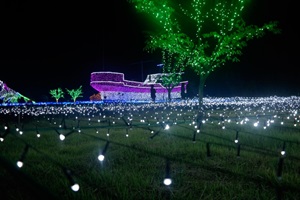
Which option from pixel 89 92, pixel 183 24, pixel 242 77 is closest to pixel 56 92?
pixel 89 92

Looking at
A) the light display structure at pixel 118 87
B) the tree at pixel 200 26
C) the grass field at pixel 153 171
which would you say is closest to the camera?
the grass field at pixel 153 171

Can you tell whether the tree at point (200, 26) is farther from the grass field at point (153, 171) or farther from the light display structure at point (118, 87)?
the light display structure at point (118, 87)

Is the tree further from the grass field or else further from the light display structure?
the light display structure

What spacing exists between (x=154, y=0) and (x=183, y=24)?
88.0 inches

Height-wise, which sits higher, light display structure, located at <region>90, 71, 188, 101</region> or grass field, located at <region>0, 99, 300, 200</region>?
light display structure, located at <region>90, 71, 188, 101</region>

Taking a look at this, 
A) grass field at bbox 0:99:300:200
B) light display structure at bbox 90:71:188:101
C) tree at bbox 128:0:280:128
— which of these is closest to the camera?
grass field at bbox 0:99:300:200

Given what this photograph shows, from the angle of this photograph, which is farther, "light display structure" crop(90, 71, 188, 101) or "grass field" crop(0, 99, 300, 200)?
"light display structure" crop(90, 71, 188, 101)

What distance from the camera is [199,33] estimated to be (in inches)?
533

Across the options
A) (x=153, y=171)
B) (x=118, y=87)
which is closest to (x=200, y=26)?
(x=153, y=171)

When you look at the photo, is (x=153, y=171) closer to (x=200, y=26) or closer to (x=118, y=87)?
(x=200, y=26)

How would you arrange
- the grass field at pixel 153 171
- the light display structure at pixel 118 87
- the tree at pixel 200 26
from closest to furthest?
the grass field at pixel 153 171 < the tree at pixel 200 26 < the light display structure at pixel 118 87

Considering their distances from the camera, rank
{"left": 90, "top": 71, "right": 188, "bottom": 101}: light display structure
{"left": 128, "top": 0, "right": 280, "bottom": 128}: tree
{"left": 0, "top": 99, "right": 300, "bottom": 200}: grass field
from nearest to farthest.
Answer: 1. {"left": 0, "top": 99, "right": 300, "bottom": 200}: grass field
2. {"left": 128, "top": 0, "right": 280, "bottom": 128}: tree
3. {"left": 90, "top": 71, "right": 188, "bottom": 101}: light display structure

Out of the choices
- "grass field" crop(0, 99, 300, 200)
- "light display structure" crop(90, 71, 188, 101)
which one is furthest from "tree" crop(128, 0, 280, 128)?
"light display structure" crop(90, 71, 188, 101)

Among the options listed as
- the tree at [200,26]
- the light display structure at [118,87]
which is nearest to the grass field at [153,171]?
the tree at [200,26]
